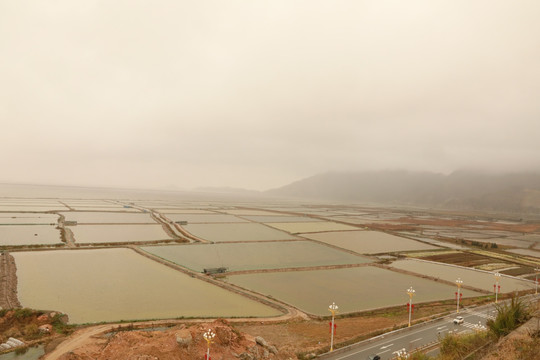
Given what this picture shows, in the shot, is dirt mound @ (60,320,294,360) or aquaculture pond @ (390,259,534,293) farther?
aquaculture pond @ (390,259,534,293)

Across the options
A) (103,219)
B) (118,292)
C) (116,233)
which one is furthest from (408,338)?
(103,219)

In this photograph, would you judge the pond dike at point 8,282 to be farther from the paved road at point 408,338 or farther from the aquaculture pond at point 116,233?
the paved road at point 408,338

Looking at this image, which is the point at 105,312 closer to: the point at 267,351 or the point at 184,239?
the point at 267,351

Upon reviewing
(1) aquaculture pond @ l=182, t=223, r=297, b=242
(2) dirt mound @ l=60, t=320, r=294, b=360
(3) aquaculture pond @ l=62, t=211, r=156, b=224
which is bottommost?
(3) aquaculture pond @ l=62, t=211, r=156, b=224

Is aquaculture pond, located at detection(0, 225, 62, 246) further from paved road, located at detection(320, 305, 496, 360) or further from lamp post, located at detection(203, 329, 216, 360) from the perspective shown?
paved road, located at detection(320, 305, 496, 360)

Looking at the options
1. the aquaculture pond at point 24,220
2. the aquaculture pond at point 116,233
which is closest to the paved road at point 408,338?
the aquaculture pond at point 116,233

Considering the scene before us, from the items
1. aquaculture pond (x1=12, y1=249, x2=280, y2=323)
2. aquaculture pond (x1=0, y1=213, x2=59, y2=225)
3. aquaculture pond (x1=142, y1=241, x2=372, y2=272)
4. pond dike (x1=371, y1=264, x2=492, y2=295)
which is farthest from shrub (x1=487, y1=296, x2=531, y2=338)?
aquaculture pond (x1=0, y1=213, x2=59, y2=225)

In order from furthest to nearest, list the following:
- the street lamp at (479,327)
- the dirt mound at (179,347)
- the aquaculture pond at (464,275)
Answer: the aquaculture pond at (464,275)
the street lamp at (479,327)
the dirt mound at (179,347)

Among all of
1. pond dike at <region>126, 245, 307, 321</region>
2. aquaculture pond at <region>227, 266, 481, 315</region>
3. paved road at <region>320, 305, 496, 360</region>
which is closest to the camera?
paved road at <region>320, 305, 496, 360</region>
